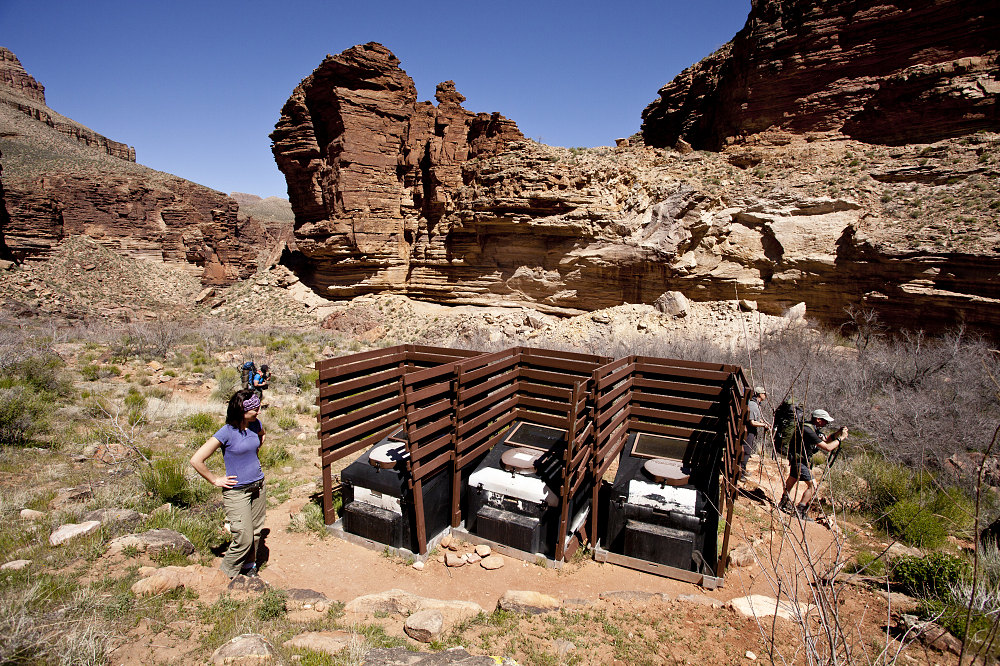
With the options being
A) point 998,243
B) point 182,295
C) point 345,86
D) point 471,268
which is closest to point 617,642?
point 998,243

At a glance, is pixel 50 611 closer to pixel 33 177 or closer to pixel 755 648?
pixel 755 648

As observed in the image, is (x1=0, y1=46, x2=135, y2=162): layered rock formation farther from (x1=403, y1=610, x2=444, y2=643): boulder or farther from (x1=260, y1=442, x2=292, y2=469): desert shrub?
(x1=403, y1=610, x2=444, y2=643): boulder

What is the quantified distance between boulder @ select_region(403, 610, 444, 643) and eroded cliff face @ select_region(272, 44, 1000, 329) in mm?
17582

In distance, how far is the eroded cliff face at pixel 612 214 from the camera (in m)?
14.9

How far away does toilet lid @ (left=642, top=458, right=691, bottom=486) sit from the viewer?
517 centimetres

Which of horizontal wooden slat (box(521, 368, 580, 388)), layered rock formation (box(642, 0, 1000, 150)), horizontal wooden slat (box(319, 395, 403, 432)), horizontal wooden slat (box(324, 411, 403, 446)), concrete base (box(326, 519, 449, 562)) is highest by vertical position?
layered rock formation (box(642, 0, 1000, 150))

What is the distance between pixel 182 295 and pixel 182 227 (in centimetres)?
625

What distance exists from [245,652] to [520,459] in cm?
340

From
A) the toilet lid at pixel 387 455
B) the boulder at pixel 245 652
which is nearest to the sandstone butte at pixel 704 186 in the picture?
the toilet lid at pixel 387 455

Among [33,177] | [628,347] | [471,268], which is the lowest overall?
[628,347]

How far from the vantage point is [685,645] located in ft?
12.8

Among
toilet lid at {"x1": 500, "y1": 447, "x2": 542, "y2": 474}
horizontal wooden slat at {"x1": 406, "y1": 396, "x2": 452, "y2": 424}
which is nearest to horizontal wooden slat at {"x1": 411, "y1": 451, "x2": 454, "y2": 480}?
horizontal wooden slat at {"x1": 406, "y1": 396, "x2": 452, "y2": 424}

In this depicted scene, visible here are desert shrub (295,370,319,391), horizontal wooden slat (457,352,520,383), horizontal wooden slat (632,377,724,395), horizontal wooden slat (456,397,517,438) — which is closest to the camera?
horizontal wooden slat (457,352,520,383)

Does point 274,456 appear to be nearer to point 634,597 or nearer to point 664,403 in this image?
point 634,597
